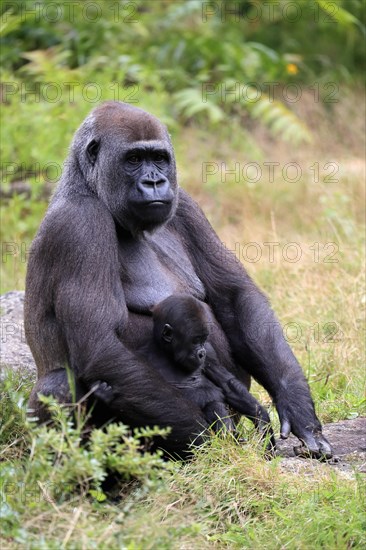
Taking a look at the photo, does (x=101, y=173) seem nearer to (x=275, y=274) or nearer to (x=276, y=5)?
(x=275, y=274)

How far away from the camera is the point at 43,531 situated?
3082 mm

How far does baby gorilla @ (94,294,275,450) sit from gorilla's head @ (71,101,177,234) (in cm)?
41

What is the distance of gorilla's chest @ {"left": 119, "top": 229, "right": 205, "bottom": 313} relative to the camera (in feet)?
14.0

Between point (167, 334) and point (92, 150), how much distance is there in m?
0.95

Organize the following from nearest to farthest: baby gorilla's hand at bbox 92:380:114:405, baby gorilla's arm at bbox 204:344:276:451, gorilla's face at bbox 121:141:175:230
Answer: baby gorilla's hand at bbox 92:380:114:405 → gorilla's face at bbox 121:141:175:230 → baby gorilla's arm at bbox 204:344:276:451

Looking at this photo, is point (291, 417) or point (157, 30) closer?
point (291, 417)

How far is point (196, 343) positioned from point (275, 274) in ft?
9.94

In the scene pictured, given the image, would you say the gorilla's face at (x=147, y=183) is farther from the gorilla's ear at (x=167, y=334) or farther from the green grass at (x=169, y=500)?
the green grass at (x=169, y=500)

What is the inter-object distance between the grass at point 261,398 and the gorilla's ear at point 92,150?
1126mm

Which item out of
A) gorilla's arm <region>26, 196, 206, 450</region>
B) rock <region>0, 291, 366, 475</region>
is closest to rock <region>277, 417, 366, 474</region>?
rock <region>0, 291, 366, 475</region>

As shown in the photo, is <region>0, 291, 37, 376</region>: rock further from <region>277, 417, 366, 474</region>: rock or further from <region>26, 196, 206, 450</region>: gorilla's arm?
<region>277, 417, 366, 474</region>: rock

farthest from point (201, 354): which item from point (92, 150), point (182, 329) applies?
point (92, 150)

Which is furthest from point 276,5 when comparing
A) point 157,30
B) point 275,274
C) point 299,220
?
Result: point 275,274

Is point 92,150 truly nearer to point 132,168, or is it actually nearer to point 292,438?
point 132,168
